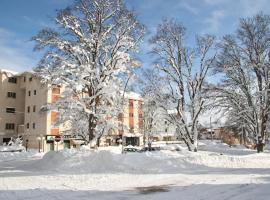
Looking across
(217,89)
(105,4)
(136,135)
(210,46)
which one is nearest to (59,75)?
(105,4)

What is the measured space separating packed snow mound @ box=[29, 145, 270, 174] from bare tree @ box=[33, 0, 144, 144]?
136 inches

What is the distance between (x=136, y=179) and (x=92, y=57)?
39.1 feet

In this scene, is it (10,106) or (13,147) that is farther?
(10,106)

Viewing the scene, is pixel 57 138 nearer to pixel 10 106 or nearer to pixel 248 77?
pixel 10 106

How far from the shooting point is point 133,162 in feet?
66.4

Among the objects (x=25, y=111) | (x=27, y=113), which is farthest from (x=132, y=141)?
(x=25, y=111)

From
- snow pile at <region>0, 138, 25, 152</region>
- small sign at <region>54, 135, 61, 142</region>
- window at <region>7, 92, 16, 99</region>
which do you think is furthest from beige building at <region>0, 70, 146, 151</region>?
snow pile at <region>0, 138, 25, 152</region>

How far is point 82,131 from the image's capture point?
124 feet

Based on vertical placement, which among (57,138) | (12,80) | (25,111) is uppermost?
(12,80)

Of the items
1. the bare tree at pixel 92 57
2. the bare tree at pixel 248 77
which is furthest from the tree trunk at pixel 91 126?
the bare tree at pixel 248 77

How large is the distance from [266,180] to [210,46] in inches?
688

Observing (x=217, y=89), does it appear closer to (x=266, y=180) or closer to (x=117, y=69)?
(x=117, y=69)

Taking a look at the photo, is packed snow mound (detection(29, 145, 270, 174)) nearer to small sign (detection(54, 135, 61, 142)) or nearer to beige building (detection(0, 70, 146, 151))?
beige building (detection(0, 70, 146, 151))

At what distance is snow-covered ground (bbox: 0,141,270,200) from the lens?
37.4ft
